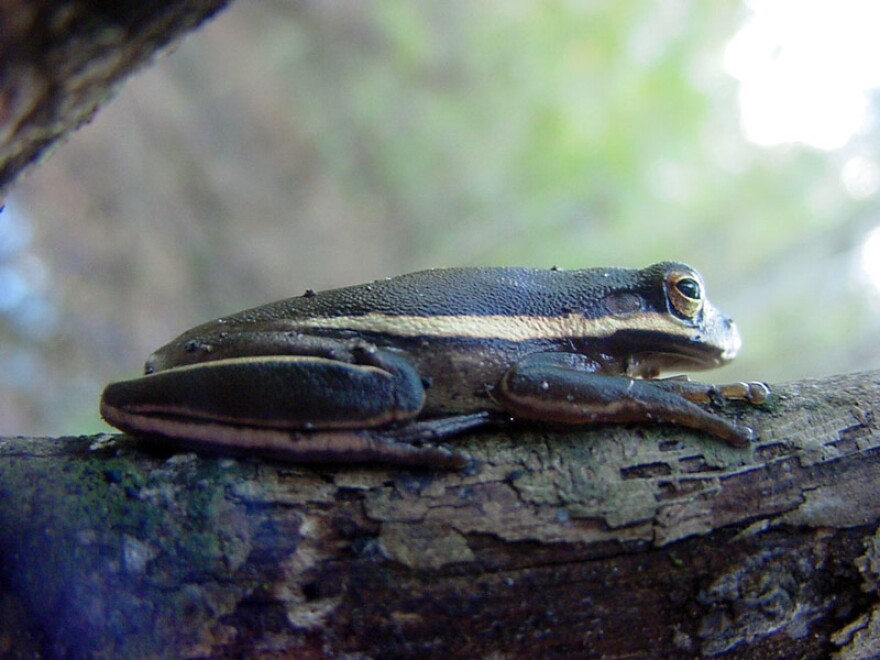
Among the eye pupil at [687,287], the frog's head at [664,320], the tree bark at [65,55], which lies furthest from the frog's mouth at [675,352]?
the tree bark at [65,55]

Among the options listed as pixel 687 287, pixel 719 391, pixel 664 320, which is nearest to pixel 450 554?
pixel 719 391

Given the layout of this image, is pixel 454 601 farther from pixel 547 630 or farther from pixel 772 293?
pixel 772 293

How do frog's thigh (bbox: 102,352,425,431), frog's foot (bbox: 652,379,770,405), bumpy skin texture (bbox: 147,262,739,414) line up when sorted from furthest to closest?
bumpy skin texture (bbox: 147,262,739,414) → frog's foot (bbox: 652,379,770,405) → frog's thigh (bbox: 102,352,425,431)

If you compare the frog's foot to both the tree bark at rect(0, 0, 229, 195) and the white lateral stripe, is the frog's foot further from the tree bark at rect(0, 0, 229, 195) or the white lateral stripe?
the tree bark at rect(0, 0, 229, 195)

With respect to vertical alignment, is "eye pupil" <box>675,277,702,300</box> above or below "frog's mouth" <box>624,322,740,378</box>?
above

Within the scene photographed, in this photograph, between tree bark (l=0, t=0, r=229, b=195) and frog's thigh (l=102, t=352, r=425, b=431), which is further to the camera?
frog's thigh (l=102, t=352, r=425, b=431)

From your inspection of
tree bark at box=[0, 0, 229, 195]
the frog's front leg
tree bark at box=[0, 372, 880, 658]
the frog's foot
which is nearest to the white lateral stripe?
the frog's front leg
